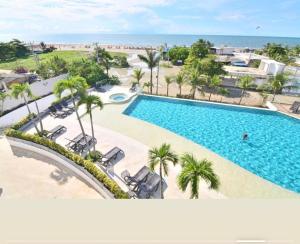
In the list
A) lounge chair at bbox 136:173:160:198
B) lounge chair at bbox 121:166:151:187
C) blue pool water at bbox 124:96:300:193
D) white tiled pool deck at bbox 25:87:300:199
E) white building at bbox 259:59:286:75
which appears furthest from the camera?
white building at bbox 259:59:286:75

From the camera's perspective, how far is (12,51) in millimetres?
Result: 58781

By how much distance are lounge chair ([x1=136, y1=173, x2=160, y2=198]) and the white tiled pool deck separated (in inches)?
30.5

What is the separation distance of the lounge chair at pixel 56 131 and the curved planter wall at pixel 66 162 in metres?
1.79

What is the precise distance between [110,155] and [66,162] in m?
2.96

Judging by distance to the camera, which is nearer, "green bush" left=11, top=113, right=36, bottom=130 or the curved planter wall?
the curved planter wall

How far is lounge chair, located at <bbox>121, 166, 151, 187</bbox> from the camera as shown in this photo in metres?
12.8

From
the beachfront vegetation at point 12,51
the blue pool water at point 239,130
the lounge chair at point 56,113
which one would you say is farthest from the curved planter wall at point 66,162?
the beachfront vegetation at point 12,51

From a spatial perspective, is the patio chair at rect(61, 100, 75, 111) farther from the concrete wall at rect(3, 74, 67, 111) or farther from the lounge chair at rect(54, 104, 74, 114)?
the concrete wall at rect(3, 74, 67, 111)

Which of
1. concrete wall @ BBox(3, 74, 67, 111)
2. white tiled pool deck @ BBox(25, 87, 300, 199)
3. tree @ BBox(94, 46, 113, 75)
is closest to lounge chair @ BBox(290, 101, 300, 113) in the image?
white tiled pool deck @ BBox(25, 87, 300, 199)

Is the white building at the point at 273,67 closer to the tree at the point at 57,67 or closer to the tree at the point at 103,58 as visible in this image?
the tree at the point at 103,58

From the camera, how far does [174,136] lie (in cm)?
1920

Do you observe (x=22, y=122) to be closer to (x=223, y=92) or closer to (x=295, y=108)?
(x=223, y=92)

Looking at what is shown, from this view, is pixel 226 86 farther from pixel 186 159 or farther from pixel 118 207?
pixel 118 207

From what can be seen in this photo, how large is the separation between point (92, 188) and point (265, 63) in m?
34.3
